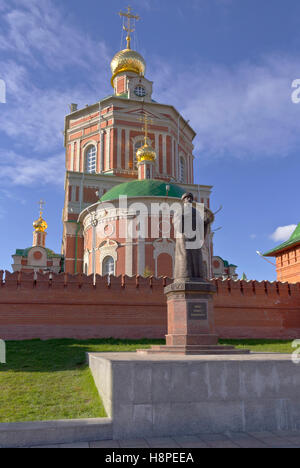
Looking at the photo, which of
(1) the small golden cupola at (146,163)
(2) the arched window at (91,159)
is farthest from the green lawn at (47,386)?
(2) the arched window at (91,159)

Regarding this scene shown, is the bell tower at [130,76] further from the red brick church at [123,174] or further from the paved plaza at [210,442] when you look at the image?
the paved plaza at [210,442]

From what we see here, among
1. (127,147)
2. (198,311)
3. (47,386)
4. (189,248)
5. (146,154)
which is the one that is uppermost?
(127,147)

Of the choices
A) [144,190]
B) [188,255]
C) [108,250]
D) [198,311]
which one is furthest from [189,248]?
[144,190]

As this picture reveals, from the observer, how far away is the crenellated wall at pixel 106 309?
43.0ft

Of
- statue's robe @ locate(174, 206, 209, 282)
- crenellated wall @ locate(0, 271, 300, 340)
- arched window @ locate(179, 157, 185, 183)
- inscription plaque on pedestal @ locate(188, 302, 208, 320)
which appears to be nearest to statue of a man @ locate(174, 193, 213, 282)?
statue's robe @ locate(174, 206, 209, 282)

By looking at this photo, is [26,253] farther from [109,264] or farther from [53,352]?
[53,352]

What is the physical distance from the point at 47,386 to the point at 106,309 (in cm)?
715

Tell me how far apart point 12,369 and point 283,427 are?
17.2ft

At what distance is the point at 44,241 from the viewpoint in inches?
1460

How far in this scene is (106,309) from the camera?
1377cm

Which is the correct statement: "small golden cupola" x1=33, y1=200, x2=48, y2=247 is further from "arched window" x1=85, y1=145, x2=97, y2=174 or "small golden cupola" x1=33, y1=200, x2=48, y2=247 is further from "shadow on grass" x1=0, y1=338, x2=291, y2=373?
"shadow on grass" x1=0, y1=338, x2=291, y2=373

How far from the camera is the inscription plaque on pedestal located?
7789mm
